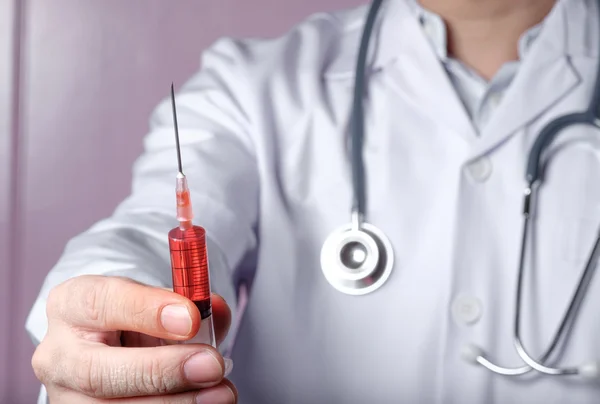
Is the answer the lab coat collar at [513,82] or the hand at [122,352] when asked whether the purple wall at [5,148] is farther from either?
the hand at [122,352]

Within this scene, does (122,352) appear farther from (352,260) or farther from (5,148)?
(5,148)

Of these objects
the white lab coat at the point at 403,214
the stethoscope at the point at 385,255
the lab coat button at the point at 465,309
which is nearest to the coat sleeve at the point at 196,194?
the white lab coat at the point at 403,214

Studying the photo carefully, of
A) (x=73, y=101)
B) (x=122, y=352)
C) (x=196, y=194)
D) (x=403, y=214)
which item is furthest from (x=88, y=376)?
(x=73, y=101)

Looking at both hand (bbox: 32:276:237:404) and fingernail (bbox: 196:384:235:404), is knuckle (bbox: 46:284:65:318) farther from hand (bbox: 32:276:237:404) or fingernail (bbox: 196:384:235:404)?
fingernail (bbox: 196:384:235:404)

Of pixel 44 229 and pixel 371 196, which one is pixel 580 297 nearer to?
pixel 371 196

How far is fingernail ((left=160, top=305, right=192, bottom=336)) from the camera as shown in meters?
0.40

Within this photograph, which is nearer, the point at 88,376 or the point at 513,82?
the point at 88,376

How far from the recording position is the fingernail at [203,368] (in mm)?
407

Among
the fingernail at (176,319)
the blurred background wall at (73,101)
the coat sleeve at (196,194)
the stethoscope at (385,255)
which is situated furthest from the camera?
the blurred background wall at (73,101)

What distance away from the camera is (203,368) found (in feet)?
1.34

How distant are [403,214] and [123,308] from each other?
408 millimetres

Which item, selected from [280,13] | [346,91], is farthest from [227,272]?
[280,13]

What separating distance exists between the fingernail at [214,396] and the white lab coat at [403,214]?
277mm

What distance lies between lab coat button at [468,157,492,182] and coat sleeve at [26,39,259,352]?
240mm
